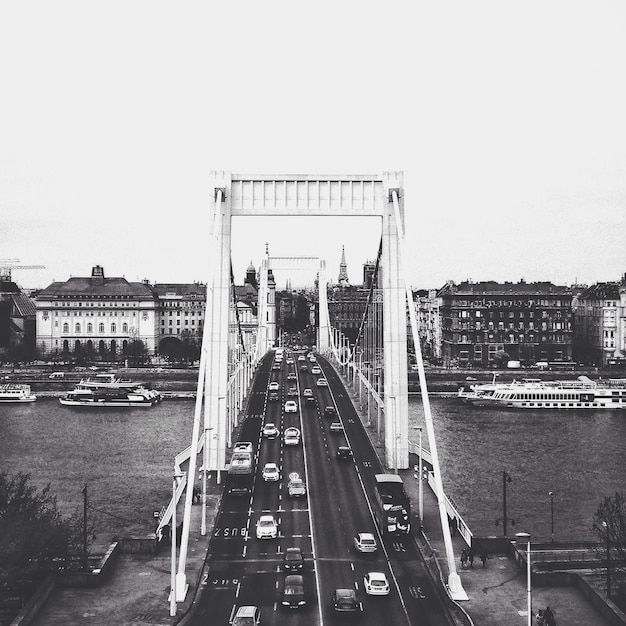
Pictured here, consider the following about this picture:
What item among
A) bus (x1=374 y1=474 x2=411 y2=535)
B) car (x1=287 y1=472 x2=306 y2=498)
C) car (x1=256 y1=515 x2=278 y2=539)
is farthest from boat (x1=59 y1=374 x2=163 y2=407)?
bus (x1=374 y1=474 x2=411 y2=535)

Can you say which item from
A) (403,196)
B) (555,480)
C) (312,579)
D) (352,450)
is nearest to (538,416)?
(555,480)

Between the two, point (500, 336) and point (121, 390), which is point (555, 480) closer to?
point (121, 390)

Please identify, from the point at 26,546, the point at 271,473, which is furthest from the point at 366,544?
the point at 271,473

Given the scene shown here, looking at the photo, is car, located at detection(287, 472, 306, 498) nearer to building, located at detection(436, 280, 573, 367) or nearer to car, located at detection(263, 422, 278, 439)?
car, located at detection(263, 422, 278, 439)

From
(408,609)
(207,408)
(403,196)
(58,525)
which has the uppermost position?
(403,196)

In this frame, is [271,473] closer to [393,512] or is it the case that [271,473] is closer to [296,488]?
[296,488]

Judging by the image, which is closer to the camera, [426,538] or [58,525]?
[58,525]
